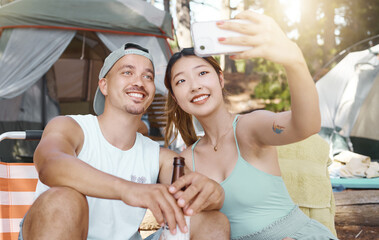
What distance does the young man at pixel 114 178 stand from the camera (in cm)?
→ 133

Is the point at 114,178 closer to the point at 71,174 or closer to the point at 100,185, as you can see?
the point at 100,185

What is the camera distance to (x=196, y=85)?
184cm

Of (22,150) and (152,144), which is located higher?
(152,144)

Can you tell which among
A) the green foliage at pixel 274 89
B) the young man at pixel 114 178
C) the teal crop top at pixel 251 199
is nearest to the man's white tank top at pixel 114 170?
the young man at pixel 114 178

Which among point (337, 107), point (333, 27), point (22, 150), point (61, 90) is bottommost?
point (22, 150)

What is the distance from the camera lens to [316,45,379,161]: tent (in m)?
5.66

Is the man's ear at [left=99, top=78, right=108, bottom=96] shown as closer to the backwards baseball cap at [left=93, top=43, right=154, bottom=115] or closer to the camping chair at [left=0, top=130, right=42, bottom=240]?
the backwards baseball cap at [left=93, top=43, right=154, bottom=115]

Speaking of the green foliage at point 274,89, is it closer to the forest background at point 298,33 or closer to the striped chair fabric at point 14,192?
the forest background at point 298,33

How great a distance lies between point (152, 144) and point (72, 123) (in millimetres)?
481

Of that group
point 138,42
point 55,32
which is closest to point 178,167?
point 138,42

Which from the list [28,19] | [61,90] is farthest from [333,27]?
[28,19]

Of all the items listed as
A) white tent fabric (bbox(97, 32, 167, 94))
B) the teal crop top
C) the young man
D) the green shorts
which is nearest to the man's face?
the young man

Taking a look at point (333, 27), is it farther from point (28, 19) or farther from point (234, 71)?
point (28, 19)

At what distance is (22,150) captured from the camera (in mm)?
6840
